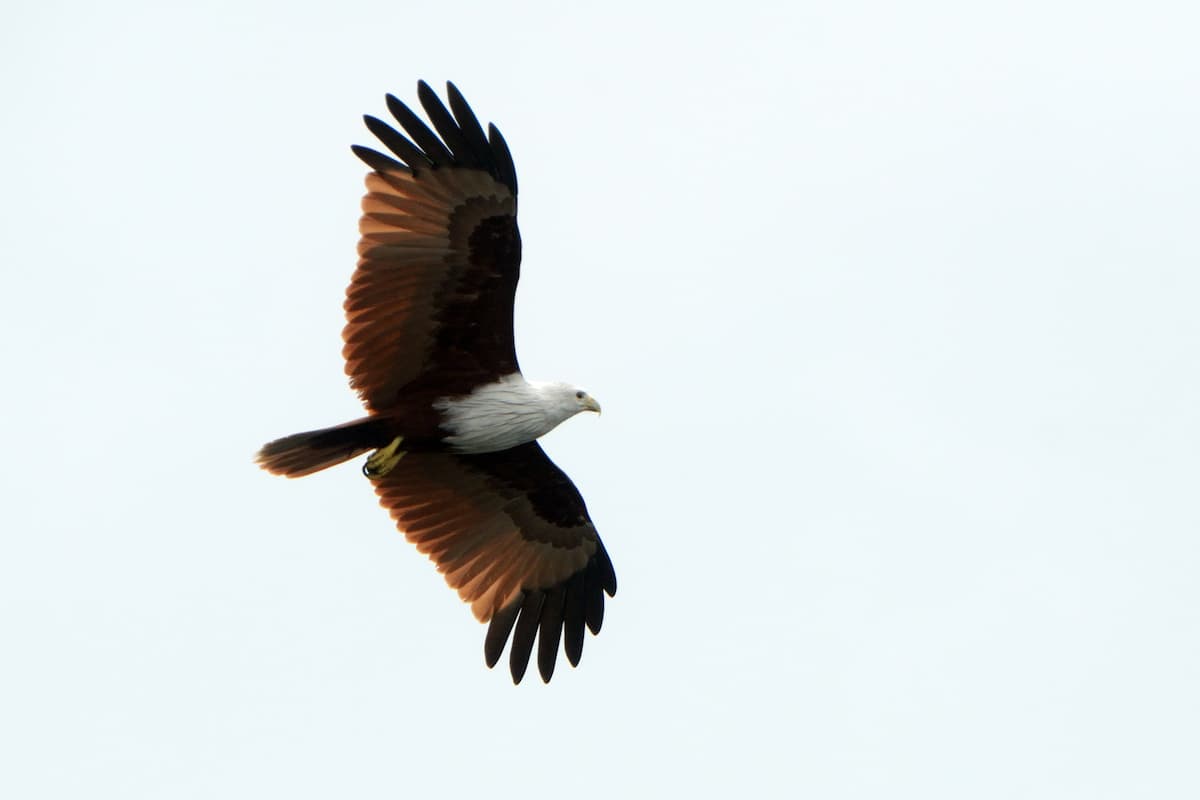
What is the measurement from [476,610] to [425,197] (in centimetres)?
386

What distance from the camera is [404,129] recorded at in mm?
14273

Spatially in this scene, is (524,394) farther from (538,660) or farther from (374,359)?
(538,660)

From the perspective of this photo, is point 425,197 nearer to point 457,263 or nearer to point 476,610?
point 457,263

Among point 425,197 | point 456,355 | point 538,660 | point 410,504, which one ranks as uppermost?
point 425,197

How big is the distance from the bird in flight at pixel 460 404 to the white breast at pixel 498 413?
0.01 meters

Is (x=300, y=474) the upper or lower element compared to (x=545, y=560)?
upper

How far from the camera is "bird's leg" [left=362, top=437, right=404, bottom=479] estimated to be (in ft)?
49.5

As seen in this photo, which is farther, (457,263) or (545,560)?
(545,560)

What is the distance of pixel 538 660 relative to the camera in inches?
642

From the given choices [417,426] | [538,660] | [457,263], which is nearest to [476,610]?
[538,660]

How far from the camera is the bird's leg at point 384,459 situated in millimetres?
15078

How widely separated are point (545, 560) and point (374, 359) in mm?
2753

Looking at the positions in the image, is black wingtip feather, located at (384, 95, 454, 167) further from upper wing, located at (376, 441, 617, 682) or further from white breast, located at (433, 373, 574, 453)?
upper wing, located at (376, 441, 617, 682)

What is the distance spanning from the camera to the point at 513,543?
16484 millimetres
